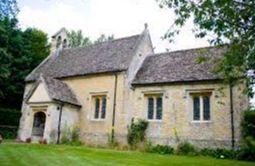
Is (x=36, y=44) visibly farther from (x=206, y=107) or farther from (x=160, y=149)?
(x=206, y=107)

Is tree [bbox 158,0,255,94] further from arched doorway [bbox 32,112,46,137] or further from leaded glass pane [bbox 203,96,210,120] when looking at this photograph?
arched doorway [bbox 32,112,46,137]

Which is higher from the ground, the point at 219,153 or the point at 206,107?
the point at 206,107

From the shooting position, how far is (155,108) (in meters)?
23.9

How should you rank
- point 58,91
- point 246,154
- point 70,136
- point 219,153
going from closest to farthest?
point 246,154 < point 219,153 < point 70,136 < point 58,91

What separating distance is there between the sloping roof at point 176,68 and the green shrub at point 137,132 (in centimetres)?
332

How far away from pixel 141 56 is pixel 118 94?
4528 millimetres

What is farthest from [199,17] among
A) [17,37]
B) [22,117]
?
[17,37]

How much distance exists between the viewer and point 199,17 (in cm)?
1161

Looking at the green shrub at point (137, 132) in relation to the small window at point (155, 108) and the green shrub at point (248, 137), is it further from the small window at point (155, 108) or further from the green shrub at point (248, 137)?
the green shrub at point (248, 137)

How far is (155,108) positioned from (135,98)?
190cm

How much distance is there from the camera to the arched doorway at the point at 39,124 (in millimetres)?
26450

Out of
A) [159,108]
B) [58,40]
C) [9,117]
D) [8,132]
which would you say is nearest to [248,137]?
[159,108]

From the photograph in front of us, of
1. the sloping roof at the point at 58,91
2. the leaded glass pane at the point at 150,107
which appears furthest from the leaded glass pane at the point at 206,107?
→ the sloping roof at the point at 58,91

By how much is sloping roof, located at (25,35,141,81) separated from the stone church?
0.12 meters
